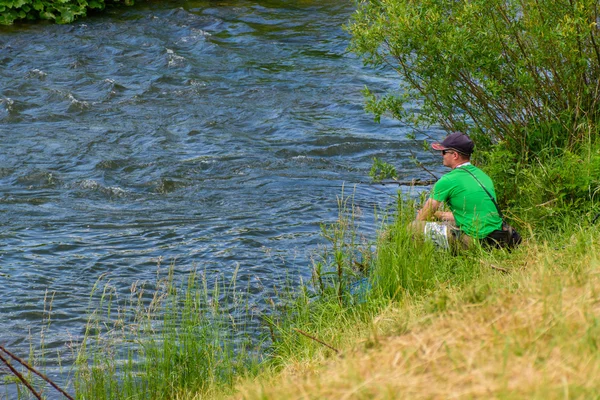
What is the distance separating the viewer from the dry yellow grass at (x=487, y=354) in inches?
137

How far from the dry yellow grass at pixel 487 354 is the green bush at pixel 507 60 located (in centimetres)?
395

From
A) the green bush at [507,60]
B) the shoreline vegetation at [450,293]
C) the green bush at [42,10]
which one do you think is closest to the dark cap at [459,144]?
the shoreline vegetation at [450,293]

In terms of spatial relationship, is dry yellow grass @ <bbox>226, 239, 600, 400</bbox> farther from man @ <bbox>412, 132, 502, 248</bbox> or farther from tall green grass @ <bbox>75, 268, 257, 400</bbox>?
man @ <bbox>412, 132, 502, 248</bbox>

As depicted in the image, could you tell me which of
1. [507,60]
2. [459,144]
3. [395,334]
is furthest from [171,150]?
[395,334]

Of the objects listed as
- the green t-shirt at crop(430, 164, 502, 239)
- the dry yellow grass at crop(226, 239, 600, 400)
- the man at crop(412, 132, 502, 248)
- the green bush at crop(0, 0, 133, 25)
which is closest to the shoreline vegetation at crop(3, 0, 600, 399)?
the dry yellow grass at crop(226, 239, 600, 400)

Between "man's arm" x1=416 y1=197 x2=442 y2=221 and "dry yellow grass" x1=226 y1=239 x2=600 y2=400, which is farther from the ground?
"dry yellow grass" x1=226 y1=239 x2=600 y2=400

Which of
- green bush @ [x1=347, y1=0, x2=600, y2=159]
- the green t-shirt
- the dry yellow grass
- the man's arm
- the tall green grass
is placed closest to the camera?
the dry yellow grass

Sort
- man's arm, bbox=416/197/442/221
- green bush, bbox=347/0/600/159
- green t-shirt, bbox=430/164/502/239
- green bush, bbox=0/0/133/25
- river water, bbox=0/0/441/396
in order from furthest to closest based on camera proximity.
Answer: green bush, bbox=0/0/133/25, river water, bbox=0/0/441/396, green bush, bbox=347/0/600/159, man's arm, bbox=416/197/442/221, green t-shirt, bbox=430/164/502/239

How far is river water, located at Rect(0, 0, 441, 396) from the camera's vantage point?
29.0 feet

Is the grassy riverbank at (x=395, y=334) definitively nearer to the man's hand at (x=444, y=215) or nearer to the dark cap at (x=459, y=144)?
the man's hand at (x=444, y=215)

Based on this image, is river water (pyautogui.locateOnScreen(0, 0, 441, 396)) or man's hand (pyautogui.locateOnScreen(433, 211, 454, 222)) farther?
river water (pyautogui.locateOnScreen(0, 0, 441, 396))

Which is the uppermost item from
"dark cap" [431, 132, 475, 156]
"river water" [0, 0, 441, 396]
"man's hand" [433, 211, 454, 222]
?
"dark cap" [431, 132, 475, 156]

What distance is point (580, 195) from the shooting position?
768 centimetres

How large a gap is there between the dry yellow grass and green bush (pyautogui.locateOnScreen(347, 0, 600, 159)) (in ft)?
13.0
